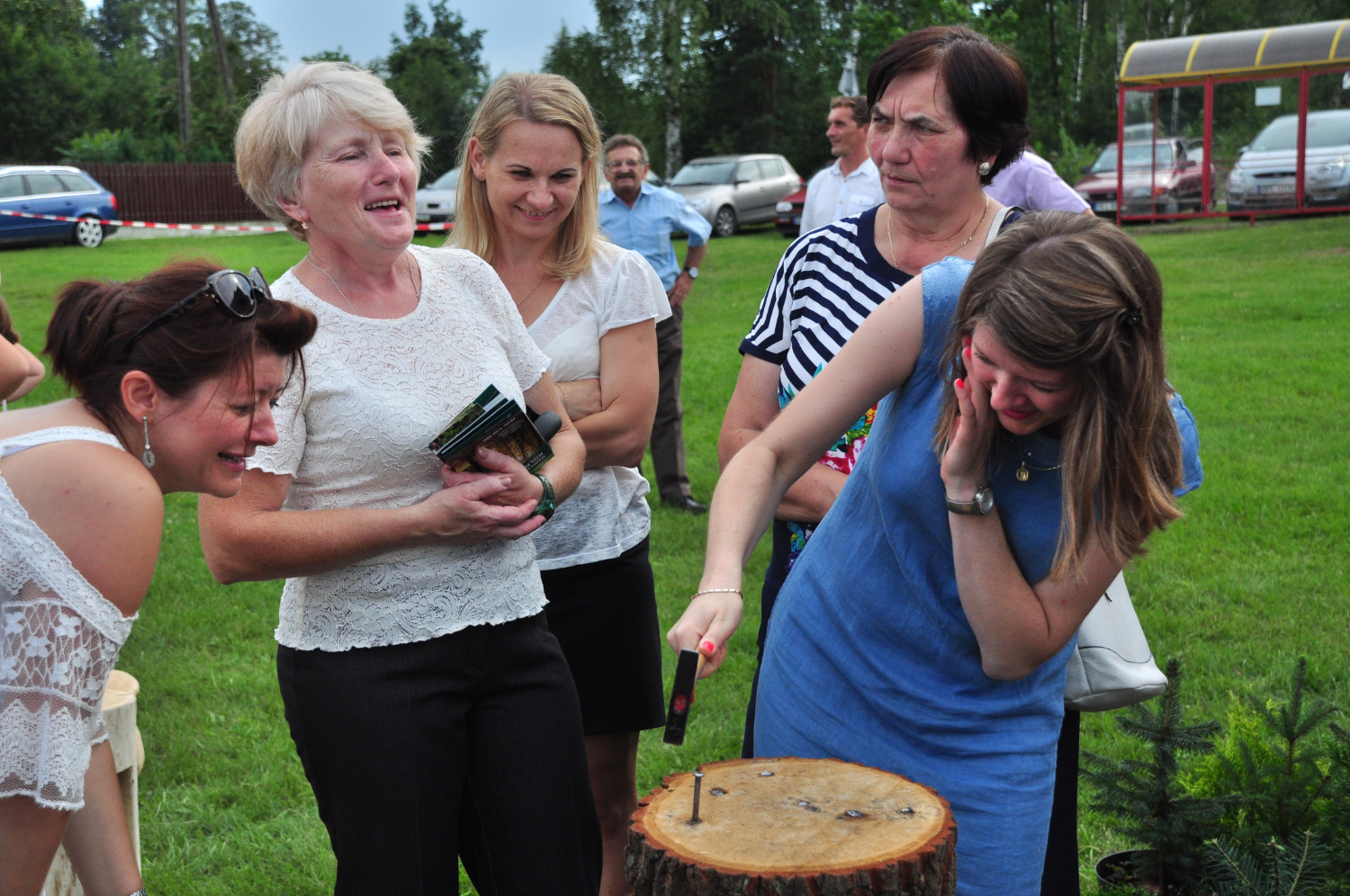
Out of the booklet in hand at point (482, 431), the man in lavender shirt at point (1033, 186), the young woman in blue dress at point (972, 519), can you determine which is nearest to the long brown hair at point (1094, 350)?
the young woman in blue dress at point (972, 519)

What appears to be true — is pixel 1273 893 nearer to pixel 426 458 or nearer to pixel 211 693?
pixel 426 458

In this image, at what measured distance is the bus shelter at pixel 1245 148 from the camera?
59.9ft

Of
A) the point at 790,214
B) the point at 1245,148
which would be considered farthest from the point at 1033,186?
the point at 1245,148

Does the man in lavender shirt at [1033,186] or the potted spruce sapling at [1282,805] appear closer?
the potted spruce sapling at [1282,805]

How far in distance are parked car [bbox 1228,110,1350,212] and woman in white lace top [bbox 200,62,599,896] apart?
1914cm

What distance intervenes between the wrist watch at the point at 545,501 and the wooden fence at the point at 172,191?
98.4ft

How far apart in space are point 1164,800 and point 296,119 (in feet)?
8.44

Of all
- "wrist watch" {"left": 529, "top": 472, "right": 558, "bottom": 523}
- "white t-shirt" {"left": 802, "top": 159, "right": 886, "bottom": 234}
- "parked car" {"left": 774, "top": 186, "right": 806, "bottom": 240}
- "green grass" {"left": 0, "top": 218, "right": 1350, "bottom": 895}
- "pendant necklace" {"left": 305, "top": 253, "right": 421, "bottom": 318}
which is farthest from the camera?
"parked car" {"left": 774, "top": 186, "right": 806, "bottom": 240}

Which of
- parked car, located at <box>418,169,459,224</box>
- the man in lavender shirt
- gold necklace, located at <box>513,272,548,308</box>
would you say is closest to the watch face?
gold necklace, located at <box>513,272,548,308</box>

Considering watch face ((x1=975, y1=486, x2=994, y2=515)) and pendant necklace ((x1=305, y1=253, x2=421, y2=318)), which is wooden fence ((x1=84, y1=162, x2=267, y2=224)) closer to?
pendant necklace ((x1=305, y1=253, x2=421, y2=318))

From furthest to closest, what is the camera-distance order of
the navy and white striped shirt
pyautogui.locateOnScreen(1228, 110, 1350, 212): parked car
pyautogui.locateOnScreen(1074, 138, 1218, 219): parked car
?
pyautogui.locateOnScreen(1074, 138, 1218, 219): parked car → pyautogui.locateOnScreen(1228, 110, 1350, 212): parked car → the navy and white striped shirt

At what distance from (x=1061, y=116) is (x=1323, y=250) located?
71.5 ft

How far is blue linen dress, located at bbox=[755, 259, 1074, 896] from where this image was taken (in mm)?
1954

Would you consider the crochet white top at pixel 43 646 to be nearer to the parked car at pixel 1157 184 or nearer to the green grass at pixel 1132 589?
the green grass at pixel 1132 589
